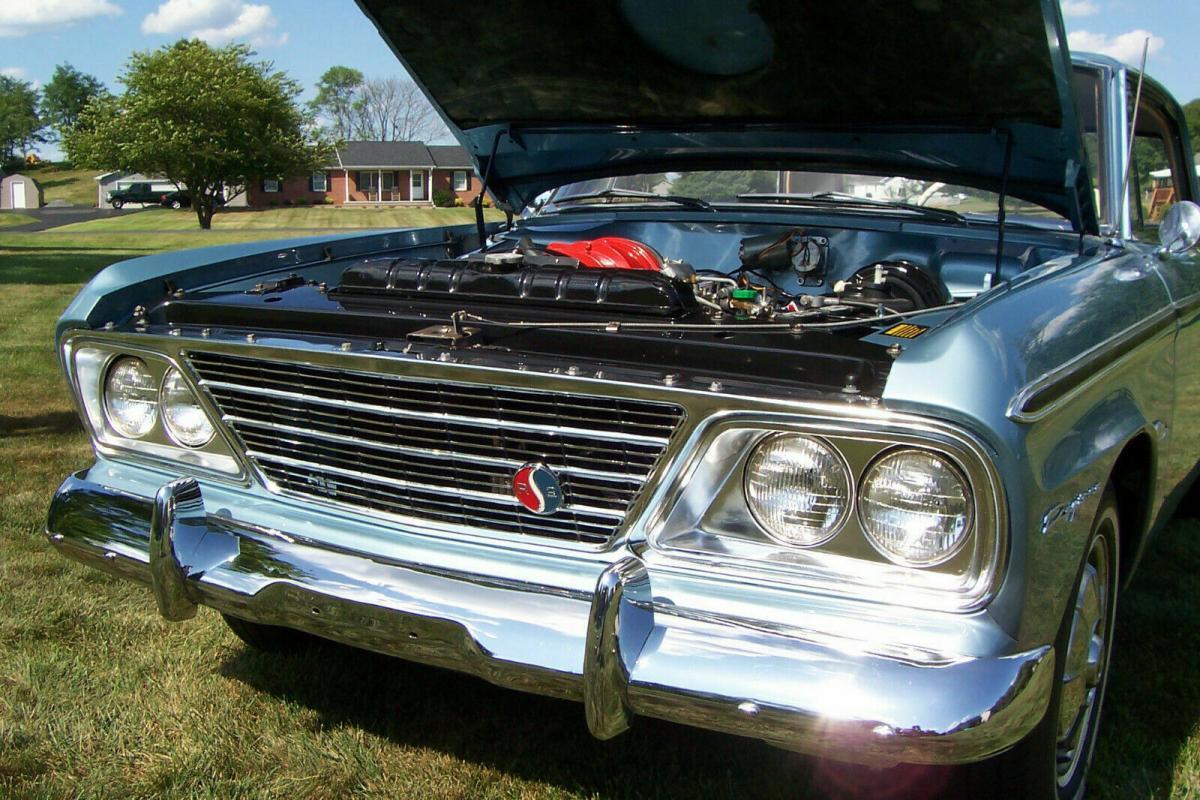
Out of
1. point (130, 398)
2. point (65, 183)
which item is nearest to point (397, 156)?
point (65, 183)

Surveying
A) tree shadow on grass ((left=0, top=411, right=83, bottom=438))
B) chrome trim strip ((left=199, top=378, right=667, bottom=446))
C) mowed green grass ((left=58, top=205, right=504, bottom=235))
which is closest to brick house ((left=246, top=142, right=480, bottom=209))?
mowed green grass ((left=58, top=205, right=504, bottom=235))

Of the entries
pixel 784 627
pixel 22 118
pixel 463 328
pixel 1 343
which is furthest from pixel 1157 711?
pixel 22 118

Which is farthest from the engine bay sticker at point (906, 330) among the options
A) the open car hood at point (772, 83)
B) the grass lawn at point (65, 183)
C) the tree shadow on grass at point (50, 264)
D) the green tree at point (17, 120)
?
the green tree at point (17, 120)

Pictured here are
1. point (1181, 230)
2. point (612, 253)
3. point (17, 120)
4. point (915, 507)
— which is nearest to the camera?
point (915, 507)

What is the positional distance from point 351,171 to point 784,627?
191 ft

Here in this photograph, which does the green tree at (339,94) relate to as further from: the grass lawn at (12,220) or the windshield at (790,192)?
the windshield at (790,192)

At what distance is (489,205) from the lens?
4.07 metres

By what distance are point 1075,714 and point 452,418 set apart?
1.39 metres

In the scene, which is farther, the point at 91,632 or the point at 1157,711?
the point at 91,632

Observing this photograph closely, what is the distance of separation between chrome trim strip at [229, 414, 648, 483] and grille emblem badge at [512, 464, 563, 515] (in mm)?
18

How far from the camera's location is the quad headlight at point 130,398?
8.39ft

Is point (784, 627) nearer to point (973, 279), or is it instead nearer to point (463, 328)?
point (463, 328)

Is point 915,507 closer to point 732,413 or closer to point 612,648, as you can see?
point 732,413

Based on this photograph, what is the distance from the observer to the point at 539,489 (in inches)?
79.7
